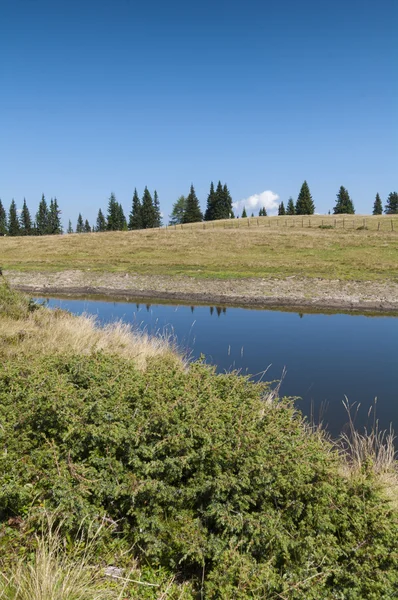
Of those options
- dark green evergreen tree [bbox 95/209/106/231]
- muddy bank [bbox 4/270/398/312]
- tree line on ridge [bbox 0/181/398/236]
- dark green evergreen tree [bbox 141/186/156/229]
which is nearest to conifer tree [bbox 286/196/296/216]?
tree line on ridge [bbox 0/181/398/236]

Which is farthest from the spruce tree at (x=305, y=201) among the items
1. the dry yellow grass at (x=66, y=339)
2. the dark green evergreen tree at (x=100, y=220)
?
the dry yellow grass at (x=66, y=339)

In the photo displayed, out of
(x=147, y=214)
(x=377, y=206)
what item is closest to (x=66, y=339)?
(x=147, y=214)

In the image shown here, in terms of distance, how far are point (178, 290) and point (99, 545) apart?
2641 cm

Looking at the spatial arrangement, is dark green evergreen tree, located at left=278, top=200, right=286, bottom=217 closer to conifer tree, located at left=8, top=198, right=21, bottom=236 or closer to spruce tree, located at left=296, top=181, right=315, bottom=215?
spruce tree, located at left=296, top=181, right=315, bottom=215

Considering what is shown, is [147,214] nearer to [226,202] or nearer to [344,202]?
[226,202]

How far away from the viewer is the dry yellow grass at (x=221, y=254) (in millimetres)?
34594

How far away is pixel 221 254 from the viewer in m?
44.8

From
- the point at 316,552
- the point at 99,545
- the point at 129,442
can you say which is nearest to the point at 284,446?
the point at 316,552

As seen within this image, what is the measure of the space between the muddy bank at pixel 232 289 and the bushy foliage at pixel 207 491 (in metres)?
22.0

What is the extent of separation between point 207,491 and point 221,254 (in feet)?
136

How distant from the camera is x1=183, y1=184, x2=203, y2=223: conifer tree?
349 ft

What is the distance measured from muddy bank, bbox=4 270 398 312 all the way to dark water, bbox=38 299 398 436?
8.06 ft

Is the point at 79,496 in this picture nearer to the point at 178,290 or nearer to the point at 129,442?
the point at 129,442

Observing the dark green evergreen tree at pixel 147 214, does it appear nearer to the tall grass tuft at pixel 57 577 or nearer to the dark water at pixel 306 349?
the dark water at pixel 306 349
